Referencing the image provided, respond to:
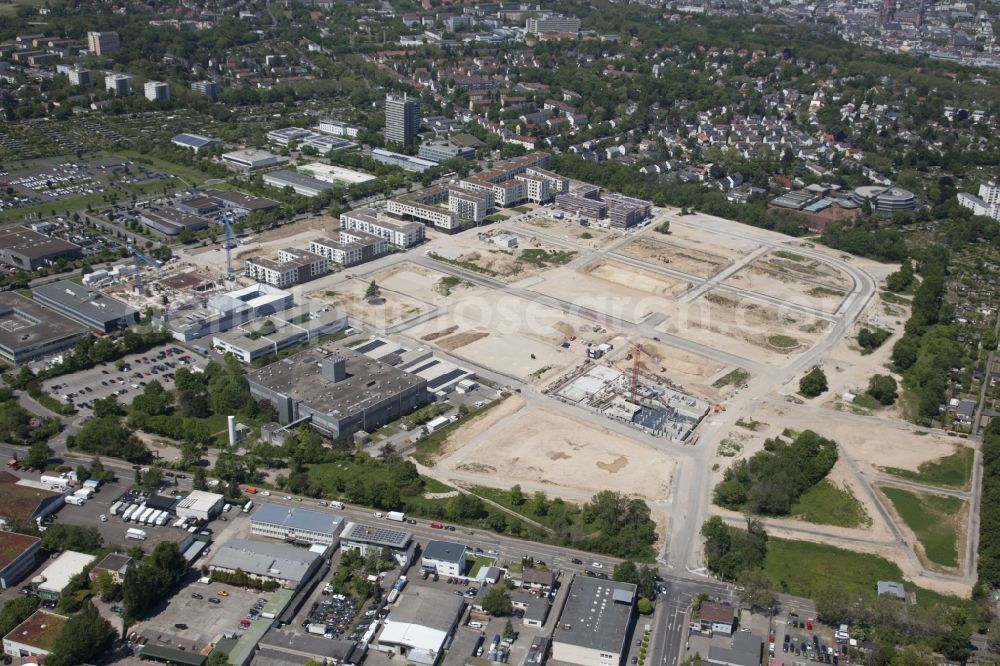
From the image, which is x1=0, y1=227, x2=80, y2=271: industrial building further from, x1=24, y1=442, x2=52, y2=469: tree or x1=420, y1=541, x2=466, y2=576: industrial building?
x1=420, y1=541, x2=466, y2=576: industrial building

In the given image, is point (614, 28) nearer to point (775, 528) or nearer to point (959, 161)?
point (959, 161)

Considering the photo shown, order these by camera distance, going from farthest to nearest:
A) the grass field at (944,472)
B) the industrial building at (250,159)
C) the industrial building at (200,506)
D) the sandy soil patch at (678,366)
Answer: the industrial building at (250,159)
the sandy soil patch at (678,366)
the grass field at (944,472)
the industrial building at (200,506)

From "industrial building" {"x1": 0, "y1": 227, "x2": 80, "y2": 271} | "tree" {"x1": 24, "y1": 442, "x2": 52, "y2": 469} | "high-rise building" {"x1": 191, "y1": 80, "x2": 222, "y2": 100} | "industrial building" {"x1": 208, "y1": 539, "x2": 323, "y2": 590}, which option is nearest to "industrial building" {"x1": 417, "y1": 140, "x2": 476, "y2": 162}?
"high-rise building" {"x1": 191, "y1": 80, "x2": 222, "y2": 100}

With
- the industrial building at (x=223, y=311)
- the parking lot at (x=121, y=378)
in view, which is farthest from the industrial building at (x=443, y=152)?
the parking lot at (x=121, y=378)

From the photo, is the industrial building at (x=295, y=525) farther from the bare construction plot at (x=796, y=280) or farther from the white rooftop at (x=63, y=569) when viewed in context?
the bare construction plot at (x=796, y=280)

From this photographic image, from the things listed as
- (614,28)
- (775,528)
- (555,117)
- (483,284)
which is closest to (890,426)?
(775,528)

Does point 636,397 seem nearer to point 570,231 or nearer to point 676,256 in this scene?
point 676,256

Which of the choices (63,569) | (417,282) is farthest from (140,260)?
(63,569)
